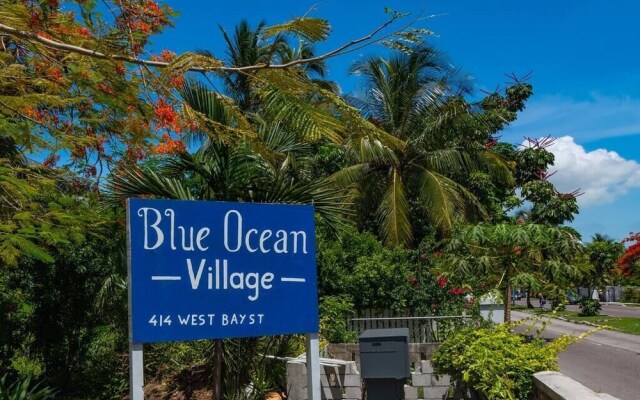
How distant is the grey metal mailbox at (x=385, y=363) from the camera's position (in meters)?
7.23

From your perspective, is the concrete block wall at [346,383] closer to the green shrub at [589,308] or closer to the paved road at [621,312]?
the green shrub at [589,308]

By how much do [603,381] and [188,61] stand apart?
9744mm

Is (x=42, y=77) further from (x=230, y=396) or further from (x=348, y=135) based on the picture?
(x=230, y=396)

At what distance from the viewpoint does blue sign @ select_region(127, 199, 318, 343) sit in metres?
4.29

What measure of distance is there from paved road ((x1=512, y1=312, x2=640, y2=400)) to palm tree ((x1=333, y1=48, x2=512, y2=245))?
5123 millimetres

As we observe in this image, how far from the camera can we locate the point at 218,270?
4520 millimetres

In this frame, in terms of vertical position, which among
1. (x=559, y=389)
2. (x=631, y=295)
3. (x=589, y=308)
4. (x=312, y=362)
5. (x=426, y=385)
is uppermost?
(x=312, y=362)

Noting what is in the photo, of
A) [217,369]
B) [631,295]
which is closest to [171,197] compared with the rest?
[217,369]

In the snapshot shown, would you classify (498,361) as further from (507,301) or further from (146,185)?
(507,301)

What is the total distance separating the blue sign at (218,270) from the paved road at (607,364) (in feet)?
24.3

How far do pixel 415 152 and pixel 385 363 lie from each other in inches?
603

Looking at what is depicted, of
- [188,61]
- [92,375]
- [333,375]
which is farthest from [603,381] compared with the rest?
[188,61]

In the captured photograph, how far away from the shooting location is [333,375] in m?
8.91

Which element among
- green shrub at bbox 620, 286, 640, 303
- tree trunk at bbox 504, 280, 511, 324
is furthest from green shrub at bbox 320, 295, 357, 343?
green shrub at bbox 620, 286, 640, 303
